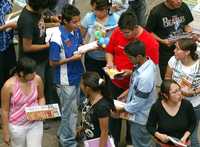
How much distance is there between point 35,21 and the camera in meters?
6.10

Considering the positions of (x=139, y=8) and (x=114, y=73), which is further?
(x=139, y=8)

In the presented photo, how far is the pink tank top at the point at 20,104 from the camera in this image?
547 cm

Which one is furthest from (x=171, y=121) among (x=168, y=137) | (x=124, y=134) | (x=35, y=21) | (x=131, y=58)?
(x=35, y=21)

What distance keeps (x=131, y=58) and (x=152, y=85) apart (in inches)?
14.3

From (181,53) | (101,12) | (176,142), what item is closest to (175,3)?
(101,12)

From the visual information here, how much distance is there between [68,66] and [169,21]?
1.48 meters

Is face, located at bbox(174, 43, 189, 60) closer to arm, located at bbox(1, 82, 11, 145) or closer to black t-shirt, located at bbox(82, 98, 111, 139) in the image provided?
black t-shirt, located at bbox(82, 98, 111, 139)

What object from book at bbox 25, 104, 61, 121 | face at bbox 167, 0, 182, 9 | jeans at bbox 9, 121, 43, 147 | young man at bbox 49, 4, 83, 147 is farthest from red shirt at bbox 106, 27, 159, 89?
jeans at bbox 9, 121, 43, 147

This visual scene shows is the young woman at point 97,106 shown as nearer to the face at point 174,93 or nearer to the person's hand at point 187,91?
the face at point 174,93

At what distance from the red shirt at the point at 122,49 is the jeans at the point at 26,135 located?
1129mm

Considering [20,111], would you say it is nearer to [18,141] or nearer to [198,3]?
[18,141]

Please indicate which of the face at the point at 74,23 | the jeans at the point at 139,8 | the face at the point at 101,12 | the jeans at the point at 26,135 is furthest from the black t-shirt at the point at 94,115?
the jeans at the point at 139,8

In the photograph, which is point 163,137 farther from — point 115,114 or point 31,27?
point 31,27

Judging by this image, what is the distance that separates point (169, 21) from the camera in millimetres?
6688
